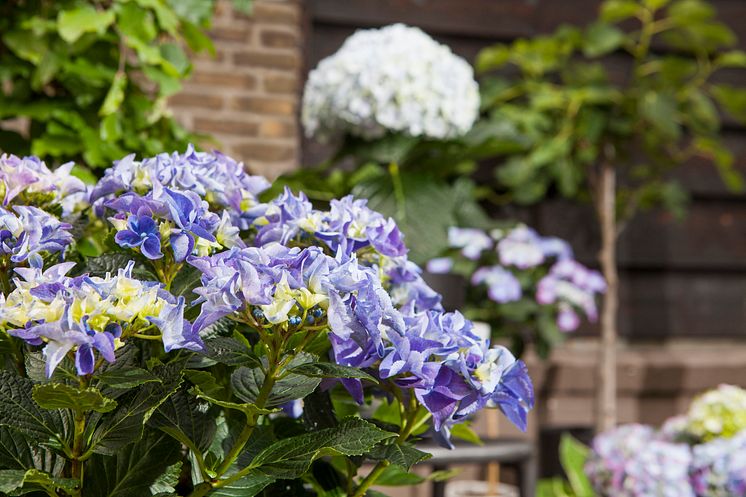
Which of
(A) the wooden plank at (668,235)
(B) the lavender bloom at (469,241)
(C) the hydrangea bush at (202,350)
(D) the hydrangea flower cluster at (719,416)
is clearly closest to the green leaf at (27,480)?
(C) the hydrangea bush at (202,350)

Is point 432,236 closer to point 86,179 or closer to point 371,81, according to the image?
point 371,81

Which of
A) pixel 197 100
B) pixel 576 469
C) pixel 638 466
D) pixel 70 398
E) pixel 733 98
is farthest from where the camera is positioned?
pixel 733 98

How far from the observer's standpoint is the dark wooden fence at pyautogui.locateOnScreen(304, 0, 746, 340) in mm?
2980

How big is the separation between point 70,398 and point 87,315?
0.04m

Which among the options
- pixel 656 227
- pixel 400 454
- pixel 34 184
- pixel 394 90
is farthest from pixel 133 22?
pixel 656 227

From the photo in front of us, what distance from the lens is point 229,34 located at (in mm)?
2578

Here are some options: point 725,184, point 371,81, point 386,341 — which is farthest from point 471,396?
point 725,184

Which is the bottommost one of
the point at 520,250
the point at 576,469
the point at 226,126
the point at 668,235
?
the point at 576,469

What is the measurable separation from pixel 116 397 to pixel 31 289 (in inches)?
3.0

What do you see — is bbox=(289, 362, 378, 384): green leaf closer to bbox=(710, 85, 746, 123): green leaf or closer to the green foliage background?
the green foliage background

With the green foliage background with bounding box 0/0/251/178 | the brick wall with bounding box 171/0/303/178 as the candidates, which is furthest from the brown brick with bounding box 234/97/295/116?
the green foliage background with bounding box 0/0/251/178

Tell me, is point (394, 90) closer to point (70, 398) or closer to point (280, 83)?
point (280, 83)

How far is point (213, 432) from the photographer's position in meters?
0.53

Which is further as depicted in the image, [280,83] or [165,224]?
[280,83]
